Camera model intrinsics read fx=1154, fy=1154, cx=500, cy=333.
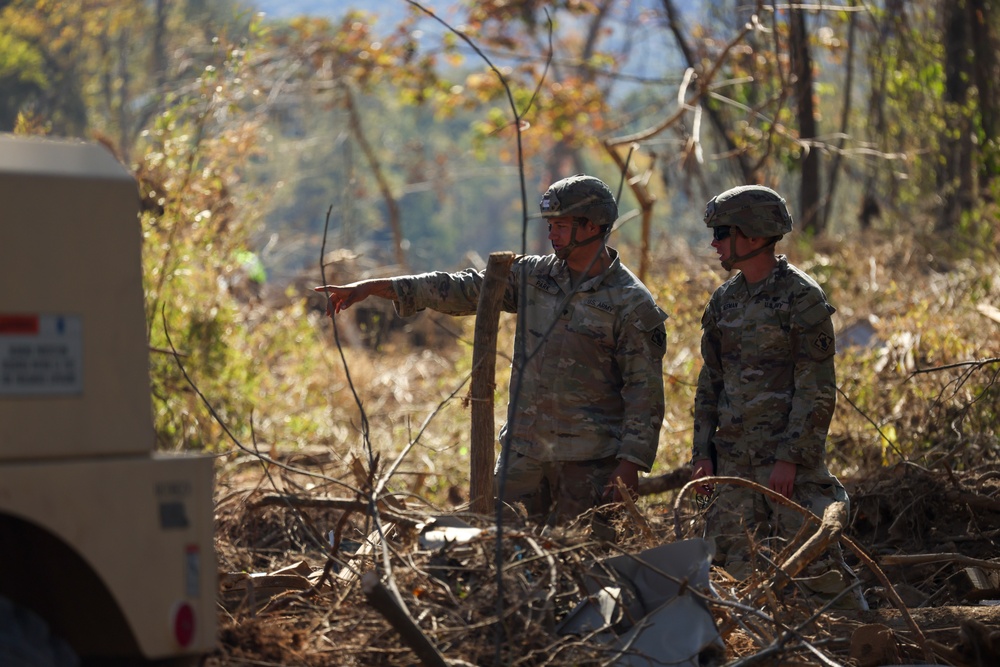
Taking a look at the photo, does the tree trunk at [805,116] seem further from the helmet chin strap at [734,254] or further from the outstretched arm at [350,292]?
the outstretched arm at [350,292]

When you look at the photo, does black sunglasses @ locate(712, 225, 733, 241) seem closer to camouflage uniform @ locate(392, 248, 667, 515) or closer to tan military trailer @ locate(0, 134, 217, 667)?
camouflage uniform @ locate(392, 248, 667, 515)

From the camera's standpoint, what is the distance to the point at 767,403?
4.94 m

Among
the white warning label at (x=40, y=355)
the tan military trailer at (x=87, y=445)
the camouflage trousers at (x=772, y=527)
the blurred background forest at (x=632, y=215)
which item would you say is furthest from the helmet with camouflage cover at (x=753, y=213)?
the white warning label at (x=40, y=355)

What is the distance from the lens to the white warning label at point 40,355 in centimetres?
269

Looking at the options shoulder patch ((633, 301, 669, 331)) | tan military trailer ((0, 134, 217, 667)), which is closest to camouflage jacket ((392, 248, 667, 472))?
shoulder patch ((633, 301, 669, 331))

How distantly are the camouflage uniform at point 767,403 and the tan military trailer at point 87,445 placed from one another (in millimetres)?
2637

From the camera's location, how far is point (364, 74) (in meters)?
18.3

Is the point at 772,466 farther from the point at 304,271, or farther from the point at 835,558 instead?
the point at 304,271

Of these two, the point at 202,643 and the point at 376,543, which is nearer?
the point at 202,643

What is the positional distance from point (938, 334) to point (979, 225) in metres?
3.90

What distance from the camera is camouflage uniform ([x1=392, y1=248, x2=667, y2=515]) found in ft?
16.0

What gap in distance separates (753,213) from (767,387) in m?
0.75

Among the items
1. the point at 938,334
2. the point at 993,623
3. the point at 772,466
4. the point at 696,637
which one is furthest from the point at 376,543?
the point at 938,334

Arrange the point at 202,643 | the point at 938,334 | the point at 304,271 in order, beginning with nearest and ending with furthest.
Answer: the point at 202,643
the point at 938,334
the point at 304,271
